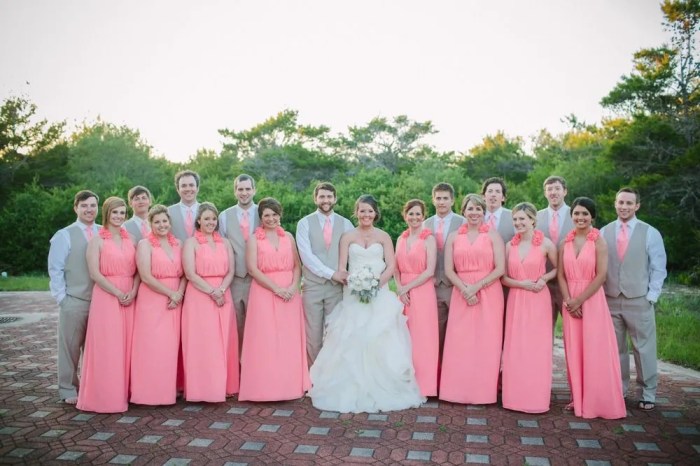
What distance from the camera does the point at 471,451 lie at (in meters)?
4.84

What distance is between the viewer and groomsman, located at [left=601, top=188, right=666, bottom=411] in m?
5.93

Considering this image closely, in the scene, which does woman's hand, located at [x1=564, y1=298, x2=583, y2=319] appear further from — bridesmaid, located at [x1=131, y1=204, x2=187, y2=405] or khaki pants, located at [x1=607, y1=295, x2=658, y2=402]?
bridesmaid, located at [x1=131, y1=204, x2=187, y2=405]

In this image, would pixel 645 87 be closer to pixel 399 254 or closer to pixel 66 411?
pixel 399 254

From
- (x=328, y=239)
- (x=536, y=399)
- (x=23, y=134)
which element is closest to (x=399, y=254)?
(x=328, y=239)

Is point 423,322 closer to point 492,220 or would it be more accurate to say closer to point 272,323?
point 492,220

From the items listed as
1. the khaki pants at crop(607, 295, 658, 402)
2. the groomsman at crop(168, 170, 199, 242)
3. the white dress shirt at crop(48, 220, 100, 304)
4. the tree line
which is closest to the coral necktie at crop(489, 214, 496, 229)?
the khaki pants at crop(607, 295, 658, 402)

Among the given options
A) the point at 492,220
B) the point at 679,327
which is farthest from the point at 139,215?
the point at 679,327

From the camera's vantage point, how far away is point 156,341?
6.06 metres

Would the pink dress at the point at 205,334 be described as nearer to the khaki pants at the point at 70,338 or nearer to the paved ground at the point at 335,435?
the paved ground at the point at 335,435

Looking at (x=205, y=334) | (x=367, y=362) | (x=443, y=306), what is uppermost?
(x=443, y=306)

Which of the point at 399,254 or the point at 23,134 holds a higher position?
the point at 23,134

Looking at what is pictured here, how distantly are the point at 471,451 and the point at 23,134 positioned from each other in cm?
3564

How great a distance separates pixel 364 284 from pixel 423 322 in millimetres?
845

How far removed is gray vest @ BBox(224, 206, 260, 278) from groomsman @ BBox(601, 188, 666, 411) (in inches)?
163
